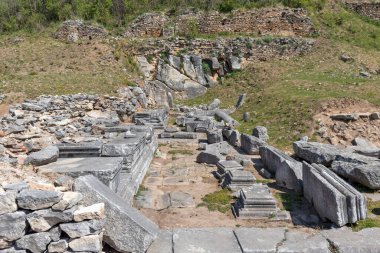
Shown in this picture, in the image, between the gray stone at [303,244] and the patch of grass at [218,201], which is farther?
the patch of grass at [218,201]

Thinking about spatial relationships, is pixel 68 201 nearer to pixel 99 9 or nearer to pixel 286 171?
pixel 286 171

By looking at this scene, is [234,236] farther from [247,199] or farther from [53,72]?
[53,72]

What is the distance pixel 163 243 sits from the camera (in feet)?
15.2

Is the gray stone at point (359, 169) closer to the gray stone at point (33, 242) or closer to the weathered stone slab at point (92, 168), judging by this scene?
the weathered stone slab at point (92, 168)

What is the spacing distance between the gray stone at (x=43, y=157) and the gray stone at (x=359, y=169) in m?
5.82

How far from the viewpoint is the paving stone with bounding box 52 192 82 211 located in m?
3.71

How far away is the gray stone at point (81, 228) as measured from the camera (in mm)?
3725

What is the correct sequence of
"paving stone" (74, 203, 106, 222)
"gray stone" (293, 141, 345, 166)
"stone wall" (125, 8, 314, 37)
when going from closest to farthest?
"paving stone" (74, 203, 106, 222), "gray stone" (293, 141, 345, 166), "stone wall" (125, 8, 314, 37)

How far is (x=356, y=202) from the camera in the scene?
17.1 feet

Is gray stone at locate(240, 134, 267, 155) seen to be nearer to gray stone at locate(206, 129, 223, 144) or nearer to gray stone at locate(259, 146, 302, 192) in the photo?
gray stone at locate(206, 129, 223, 144)

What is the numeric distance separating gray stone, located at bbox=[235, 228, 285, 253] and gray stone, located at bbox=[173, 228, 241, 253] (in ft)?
0.34

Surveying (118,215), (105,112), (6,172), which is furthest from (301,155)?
(105,112)

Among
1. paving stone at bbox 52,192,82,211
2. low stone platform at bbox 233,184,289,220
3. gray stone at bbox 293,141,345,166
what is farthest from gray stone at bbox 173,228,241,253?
gray stone at bbox 293,141,345,166

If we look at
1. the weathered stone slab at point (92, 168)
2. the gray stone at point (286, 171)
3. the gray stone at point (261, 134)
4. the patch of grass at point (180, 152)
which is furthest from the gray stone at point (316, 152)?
the weathered stone slab at point (92, 168)
